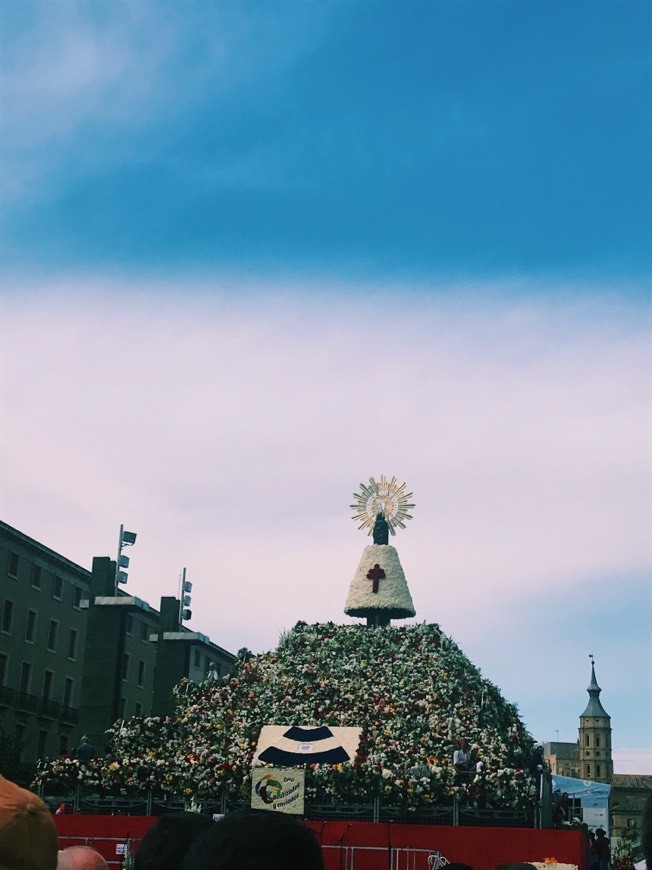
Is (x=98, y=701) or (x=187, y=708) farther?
(x=98, y=701)

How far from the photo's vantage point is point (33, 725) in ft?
188

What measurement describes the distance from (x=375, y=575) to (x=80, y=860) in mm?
45258

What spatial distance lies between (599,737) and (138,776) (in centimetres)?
15558

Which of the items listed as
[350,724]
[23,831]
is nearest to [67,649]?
[350,724]

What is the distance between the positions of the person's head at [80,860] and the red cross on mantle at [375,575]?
44878 mm

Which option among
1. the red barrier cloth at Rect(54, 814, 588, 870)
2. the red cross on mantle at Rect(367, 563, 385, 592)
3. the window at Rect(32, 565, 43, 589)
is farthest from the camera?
the window at Rect(32, 565, 43, 589)

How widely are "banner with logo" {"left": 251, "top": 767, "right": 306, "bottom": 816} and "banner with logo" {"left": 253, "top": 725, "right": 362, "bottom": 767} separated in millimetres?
692

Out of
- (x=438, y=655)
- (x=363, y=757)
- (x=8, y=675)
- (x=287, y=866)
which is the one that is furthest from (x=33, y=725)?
(x=287, y=866)

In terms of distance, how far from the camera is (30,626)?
5797 cm

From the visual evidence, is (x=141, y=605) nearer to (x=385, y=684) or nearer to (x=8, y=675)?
(x=385, y=684)

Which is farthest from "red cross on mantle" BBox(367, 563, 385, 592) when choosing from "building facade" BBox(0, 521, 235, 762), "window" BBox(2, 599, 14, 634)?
"window" BBox(2, 599, 14, 634)

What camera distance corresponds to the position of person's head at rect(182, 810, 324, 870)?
2678 mm

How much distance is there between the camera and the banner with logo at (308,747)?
30.8m

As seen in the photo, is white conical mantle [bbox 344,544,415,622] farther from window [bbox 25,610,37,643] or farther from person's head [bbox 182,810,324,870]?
person's head [bbox 182,810,324,870]
